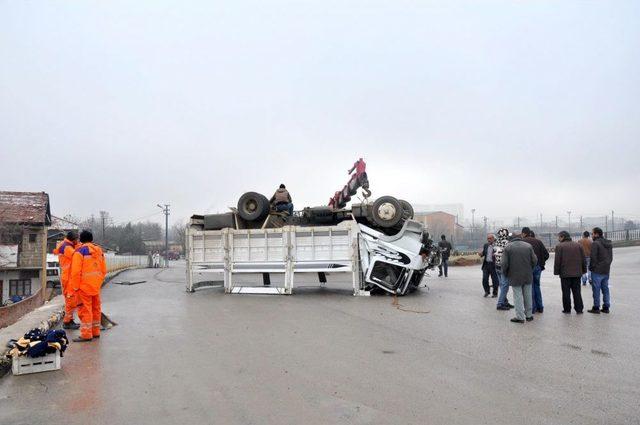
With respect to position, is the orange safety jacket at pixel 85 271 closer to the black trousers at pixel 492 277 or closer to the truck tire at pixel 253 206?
the truck tire at pixel 253 206

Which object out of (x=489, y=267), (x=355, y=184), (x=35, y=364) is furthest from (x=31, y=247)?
(x=35, y=364)

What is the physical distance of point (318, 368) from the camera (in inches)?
198

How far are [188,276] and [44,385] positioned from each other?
8277 mm

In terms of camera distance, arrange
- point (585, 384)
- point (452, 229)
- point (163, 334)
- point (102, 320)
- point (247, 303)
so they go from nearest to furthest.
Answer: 1. point (585, 384)
2. point (163, 334)
3. point (102, 320)
4. point (247, 303)
5. point (452, 229)

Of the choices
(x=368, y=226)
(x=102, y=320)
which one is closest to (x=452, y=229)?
(x=368, y=226)

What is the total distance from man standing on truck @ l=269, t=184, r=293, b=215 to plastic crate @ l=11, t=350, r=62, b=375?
8.17 m

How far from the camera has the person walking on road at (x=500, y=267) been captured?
29.5 ft

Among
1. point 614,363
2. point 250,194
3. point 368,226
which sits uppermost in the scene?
point 250,194

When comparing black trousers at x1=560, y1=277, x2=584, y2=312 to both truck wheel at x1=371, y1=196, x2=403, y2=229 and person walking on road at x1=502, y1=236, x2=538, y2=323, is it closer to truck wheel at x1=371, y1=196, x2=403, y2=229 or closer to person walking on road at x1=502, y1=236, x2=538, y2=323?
person walking on road at x1=502, y1=236, x2=538, y2=323

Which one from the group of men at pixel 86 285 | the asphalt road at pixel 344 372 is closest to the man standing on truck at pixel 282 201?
the asphalt road at pixel 344 372

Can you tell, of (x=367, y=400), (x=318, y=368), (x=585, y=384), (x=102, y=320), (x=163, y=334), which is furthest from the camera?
(x=102, y=320)

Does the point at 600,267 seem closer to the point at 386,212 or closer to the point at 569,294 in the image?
the point at 569,294

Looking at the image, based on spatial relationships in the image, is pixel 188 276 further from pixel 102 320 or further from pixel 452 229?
pixel 452 229

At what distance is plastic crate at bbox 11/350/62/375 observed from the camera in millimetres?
4879
